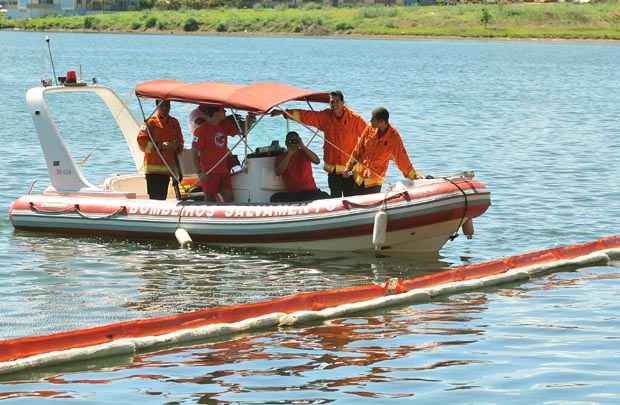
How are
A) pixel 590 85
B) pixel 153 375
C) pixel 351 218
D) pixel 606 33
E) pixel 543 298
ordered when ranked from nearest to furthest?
pixel 153 375 → pixel 543 298 → pixel 351 218 → pixel 590 85 → pixel 606 33

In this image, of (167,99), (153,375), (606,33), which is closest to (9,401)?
(153,375)

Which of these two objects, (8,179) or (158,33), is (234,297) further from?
(158,33)

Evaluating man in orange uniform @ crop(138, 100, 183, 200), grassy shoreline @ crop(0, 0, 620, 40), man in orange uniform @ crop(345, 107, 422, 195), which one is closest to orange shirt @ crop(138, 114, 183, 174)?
man in orange uniform @ crop(138, 100, 183, 200)

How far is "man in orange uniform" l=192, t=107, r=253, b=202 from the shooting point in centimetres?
A: 1534

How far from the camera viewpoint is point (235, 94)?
14961 mm

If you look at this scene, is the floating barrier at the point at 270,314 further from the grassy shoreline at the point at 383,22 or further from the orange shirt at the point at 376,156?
the grassy shoreline at the point at 383,22

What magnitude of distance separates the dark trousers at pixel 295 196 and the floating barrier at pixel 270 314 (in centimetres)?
274

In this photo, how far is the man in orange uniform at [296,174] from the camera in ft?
49.6

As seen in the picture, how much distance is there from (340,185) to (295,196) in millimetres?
586

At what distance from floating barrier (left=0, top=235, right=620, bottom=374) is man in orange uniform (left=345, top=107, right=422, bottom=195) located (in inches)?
75.5

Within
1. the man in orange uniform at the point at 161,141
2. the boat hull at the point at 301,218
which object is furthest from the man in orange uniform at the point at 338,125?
the man in orange uniform at the point at 161,141

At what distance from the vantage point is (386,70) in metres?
64.4

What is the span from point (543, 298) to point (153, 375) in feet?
15.2

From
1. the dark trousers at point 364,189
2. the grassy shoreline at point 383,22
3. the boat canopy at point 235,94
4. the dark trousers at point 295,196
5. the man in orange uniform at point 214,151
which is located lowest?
the grassy shoreline at point 383,22
